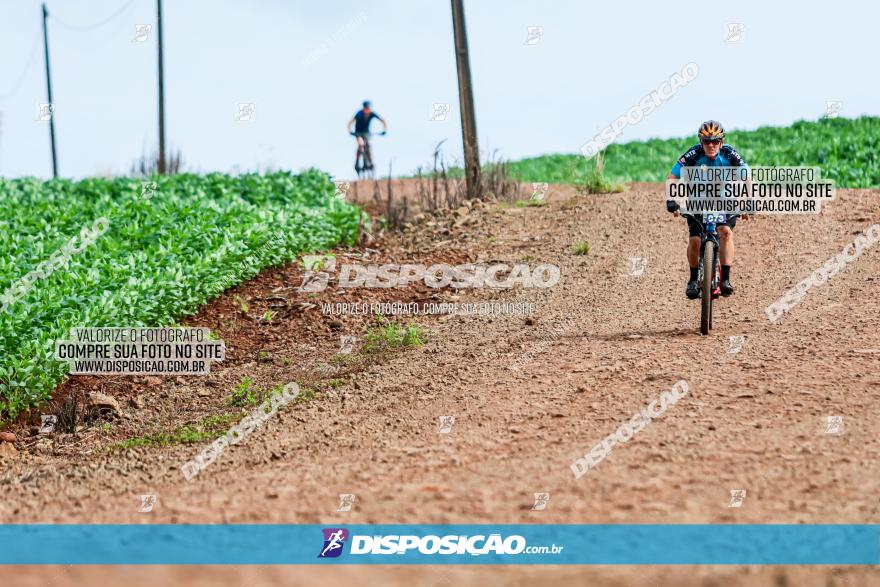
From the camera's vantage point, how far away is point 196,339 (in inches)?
470

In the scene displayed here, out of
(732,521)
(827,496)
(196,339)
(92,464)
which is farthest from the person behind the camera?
(196,339)

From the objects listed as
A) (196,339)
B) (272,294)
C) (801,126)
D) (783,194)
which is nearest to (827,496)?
(196,339)

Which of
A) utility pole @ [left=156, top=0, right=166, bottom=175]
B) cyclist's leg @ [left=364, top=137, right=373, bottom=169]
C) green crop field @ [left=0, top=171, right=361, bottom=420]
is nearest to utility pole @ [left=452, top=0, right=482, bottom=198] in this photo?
green crop field @ [left=0, top=171, right=361, bottom=420]

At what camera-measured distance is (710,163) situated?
9.70m

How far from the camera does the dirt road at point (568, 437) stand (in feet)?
17.9

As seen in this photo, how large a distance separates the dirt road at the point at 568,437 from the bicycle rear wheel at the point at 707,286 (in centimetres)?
20

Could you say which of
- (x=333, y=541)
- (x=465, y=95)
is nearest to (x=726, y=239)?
(x=333, y=541)

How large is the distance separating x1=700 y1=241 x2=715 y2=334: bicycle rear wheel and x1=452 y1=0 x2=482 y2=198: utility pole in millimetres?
7915

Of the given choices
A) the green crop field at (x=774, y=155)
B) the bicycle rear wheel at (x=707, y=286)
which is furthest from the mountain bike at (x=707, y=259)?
the green crop field at (x=774, y=155)

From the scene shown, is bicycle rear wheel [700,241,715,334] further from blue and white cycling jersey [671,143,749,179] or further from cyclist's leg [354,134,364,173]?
cyclist's leg [354,134,364,173]

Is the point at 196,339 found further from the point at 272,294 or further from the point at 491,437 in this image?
the point at 491,437

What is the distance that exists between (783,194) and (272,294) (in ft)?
29.6

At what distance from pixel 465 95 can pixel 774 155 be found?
11936 millimetres

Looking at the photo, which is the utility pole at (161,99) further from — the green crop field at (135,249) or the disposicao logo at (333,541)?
the disposicao logo at (333,541)
